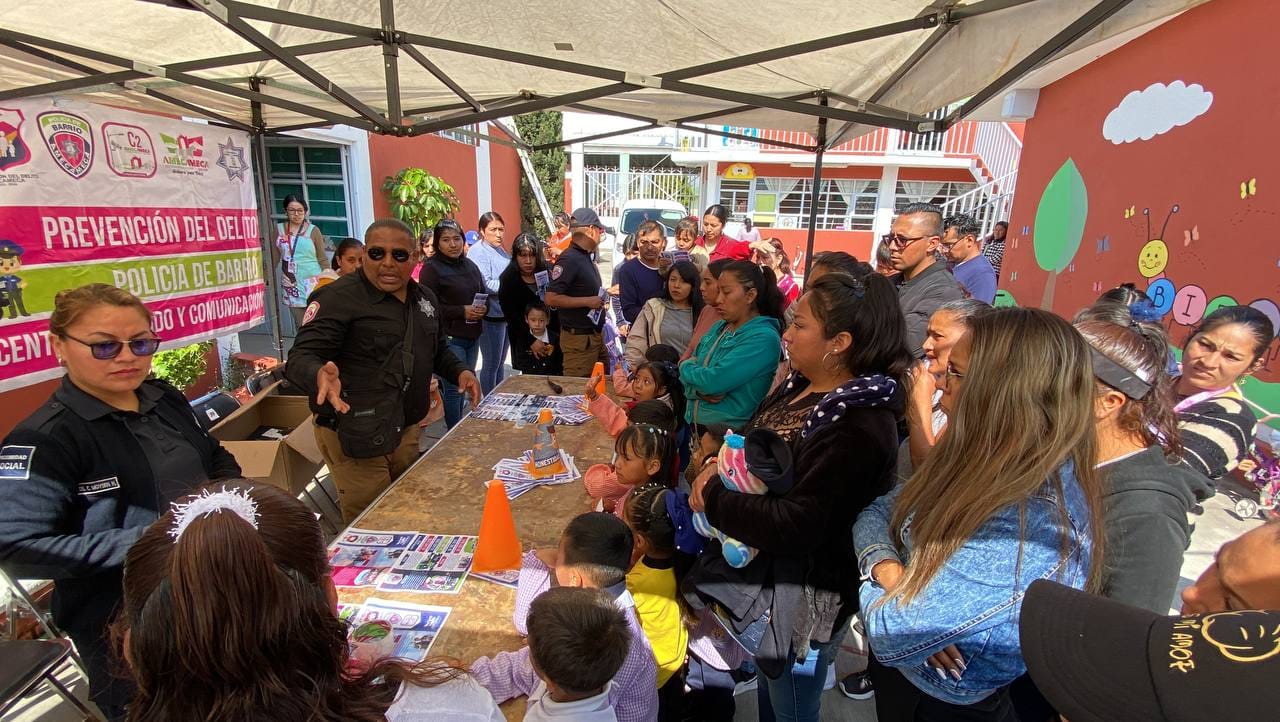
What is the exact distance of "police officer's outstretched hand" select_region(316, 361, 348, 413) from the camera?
231 centimetres

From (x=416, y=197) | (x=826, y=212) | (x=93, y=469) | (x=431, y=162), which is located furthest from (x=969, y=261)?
(x=826, y=212)

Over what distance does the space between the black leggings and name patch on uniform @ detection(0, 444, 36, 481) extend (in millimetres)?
2286

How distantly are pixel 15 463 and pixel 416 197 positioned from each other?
28.2 ft

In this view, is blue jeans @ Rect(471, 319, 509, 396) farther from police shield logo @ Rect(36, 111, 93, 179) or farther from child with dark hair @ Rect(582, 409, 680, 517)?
child with dark hair @ Rect(582, 409, 680, 517)

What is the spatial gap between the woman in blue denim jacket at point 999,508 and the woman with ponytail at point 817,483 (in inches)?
9.6

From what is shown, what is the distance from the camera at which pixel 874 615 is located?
48.9 inches

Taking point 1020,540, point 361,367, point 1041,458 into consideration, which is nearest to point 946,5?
point 1041,458

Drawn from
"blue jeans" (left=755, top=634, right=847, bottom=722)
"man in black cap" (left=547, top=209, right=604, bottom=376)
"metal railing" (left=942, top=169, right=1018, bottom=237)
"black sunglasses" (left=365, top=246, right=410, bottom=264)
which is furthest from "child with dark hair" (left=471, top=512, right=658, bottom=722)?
"metal railing" (left=942, top=169, right=1018, bottom=237)

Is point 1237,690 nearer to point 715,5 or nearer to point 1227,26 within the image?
point 715,5

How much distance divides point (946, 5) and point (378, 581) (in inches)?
119

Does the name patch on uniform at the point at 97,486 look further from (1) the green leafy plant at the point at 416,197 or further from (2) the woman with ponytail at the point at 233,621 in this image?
Answer: (1) the green leafy plant at the point at 416,197

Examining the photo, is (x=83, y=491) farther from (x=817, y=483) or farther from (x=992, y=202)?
(x=992, y=202)

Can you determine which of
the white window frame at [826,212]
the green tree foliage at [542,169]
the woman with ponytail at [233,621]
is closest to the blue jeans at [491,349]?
the woman with ponytail at [233,621]

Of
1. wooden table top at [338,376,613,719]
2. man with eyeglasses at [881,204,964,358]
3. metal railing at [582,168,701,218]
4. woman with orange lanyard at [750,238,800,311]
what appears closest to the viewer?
wooden table top at [338,376,613,719]
